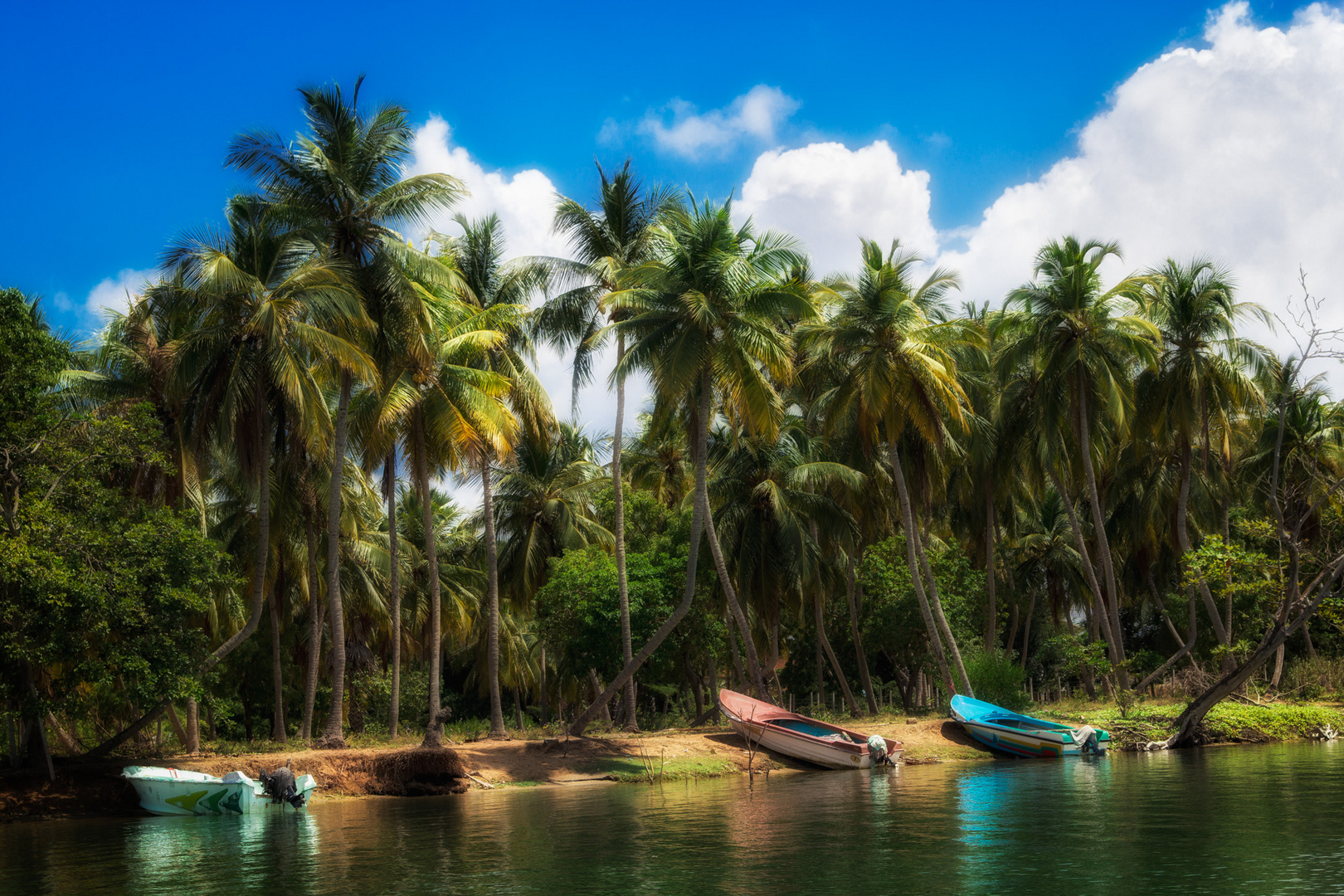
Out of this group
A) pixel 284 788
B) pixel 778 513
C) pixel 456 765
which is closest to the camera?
pixel 284 788

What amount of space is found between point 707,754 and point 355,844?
13227mm

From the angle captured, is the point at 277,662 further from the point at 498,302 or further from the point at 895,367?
the point at 895,367

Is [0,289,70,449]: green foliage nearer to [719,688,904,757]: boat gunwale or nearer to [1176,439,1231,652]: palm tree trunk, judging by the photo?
[719,688,904,757]: boat gunwale

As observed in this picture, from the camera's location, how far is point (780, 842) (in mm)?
13625

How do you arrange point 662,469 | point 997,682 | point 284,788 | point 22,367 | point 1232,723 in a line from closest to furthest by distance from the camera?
point 22,367, point 284,788, point 1232,723, point 997,682, point 662,469

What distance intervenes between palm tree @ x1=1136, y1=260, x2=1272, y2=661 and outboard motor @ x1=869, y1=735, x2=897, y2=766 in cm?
1373

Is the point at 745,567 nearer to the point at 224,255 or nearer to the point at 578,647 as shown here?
the point at 578,647

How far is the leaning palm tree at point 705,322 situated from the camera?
87.2 feet

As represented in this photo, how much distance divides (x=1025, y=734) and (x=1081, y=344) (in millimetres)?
12607

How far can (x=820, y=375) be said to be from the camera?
3600 cm

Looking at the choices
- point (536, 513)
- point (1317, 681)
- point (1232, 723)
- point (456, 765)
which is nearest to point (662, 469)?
point (536, 513)

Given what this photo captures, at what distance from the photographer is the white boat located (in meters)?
21.2

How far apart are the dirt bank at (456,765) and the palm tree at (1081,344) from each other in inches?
441

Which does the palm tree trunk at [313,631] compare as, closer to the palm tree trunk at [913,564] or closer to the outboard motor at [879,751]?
the outboard motor at [879,751]
